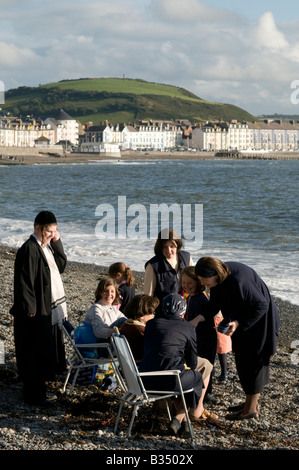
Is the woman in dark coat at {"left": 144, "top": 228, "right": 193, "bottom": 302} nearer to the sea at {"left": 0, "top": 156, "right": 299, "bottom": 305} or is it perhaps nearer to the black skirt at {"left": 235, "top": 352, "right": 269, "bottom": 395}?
the black skirt at {"left": 235, "top": 352, "right": 269, "bottom": 395}

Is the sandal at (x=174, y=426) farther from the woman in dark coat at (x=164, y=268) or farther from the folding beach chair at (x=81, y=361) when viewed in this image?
the woman in dark coat at (x=164, y=268)

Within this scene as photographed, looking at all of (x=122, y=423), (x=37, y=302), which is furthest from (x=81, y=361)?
(x=122, y=423)

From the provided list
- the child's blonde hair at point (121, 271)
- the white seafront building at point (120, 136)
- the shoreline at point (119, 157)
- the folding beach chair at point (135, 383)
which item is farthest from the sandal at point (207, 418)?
the white seafront building at point (120, 136)

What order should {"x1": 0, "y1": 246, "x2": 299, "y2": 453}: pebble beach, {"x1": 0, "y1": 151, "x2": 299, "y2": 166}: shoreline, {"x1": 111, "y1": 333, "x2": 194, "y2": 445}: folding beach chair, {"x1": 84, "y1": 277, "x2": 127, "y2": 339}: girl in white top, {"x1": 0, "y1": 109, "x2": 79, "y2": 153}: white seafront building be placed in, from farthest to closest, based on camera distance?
{"x1": 0, "y1": 109, "x2": 79, "y2": 153}: white seafront building
{"x1": 0, "y1": 151, "x2": 299, "y2": 166}: shoreline
{"x1": 84, "y1": 277, "x2": 127, "y2": 339}: girl in white top
{"x1": 111, "y1": 333, "x2": 194, "y2": 445}: folding beach chair
{"x1": 0, "y1": 246, "x2": 299, "y2": 453}: pebble beach

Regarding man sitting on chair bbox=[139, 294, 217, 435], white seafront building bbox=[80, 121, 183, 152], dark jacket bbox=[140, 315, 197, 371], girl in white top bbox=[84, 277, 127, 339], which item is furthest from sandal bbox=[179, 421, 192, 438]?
white seafront building bbox=[80, 121, 183, 152]

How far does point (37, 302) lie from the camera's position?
5.79 m

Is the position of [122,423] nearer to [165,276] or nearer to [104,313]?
[104,313]

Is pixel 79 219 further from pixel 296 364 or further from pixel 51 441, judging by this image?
pixel 51 441

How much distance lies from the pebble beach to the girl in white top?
604mm

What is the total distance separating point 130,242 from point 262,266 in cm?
568

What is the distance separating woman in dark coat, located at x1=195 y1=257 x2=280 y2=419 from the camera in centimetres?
532

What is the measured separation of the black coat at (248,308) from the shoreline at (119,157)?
106695mm

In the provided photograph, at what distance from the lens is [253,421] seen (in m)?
5.74

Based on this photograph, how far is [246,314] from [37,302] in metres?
1.81
